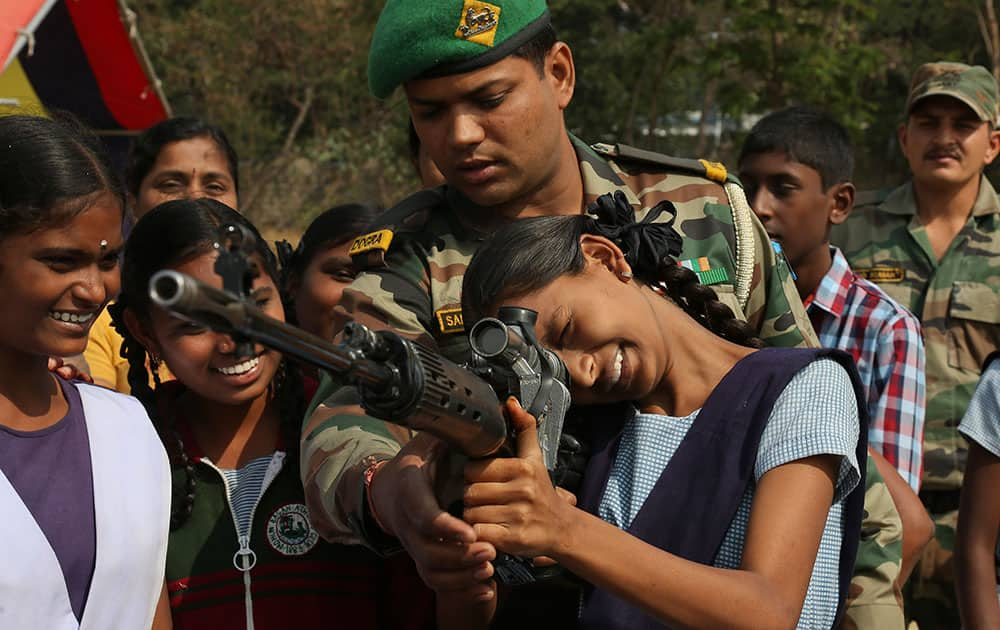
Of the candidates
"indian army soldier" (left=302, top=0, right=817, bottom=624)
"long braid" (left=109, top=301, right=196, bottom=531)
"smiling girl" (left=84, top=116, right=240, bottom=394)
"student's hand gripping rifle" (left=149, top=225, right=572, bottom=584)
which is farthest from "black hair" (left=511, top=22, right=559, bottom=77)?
"smiling girl" (left=84, top=116, right=240, bottom=394)

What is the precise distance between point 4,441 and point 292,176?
55.0 ft

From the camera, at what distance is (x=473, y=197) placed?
2.88 m

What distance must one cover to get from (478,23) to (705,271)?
796mm

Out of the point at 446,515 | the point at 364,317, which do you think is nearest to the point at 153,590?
the point at 364,317

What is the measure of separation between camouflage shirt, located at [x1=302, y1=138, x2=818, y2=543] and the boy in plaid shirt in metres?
0.99

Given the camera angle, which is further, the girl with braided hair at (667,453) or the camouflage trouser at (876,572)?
the camouflage trouser at (876,572)

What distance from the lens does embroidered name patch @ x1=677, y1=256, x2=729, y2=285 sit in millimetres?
2846

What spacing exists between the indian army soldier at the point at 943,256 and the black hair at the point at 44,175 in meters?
3.21

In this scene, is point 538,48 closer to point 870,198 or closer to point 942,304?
point 942,304

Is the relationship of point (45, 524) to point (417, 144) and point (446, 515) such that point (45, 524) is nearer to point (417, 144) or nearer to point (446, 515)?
point (446, 515)

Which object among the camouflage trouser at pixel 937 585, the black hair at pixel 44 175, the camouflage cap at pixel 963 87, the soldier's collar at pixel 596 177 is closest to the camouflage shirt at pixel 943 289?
the camouflage trouser at pixel 937 585

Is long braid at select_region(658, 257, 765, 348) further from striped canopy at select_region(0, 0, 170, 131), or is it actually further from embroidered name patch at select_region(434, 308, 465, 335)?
striped canopy at select_region(0, 0, 170, 131)

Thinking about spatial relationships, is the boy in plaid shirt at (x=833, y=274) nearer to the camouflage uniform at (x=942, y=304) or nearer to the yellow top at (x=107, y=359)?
the camouflage uniform at (x=942, y=304)

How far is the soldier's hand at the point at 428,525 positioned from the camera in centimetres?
200
